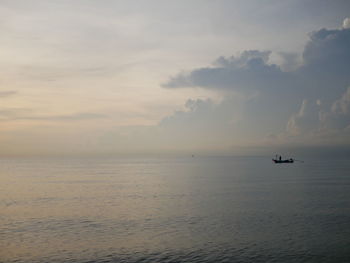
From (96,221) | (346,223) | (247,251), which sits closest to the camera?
(247,251)

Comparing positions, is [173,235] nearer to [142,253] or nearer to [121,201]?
[142,253]

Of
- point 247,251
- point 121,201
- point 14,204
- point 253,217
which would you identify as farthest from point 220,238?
point 14,204

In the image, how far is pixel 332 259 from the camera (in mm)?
32688

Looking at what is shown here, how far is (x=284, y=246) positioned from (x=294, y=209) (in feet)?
76.9

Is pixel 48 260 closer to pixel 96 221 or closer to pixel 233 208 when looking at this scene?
pixel 96 221

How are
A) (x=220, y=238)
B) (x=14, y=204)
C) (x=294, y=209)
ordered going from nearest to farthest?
(x=220, y=238)
(x=294, y=209)
(x=14, y=204)

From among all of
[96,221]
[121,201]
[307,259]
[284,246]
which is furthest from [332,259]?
[121,201]

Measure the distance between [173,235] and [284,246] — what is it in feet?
43.1

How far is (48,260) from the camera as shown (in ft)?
108

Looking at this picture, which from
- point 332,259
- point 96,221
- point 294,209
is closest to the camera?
point 332,259

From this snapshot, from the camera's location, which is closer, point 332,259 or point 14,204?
point 332,259

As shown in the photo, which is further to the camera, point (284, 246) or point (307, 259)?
point (284, 246)

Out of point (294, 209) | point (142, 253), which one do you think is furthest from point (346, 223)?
point (142, 253)

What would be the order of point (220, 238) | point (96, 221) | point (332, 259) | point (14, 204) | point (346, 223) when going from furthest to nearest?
point (14, 204) → point (96, 221) → point (346, 223) → point (220, 238) → point (332, 259)
